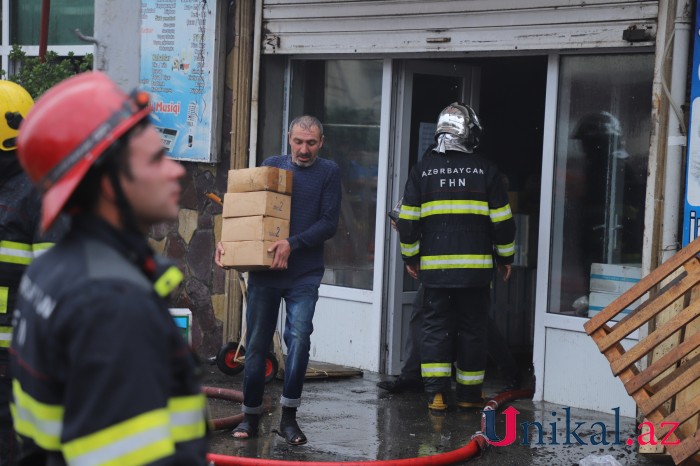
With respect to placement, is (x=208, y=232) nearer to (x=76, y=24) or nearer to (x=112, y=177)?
(x=76, y=24)

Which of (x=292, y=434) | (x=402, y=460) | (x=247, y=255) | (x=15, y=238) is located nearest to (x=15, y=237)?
(x=15, y=238)

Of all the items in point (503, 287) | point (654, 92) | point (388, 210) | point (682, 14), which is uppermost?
point (682, 14)

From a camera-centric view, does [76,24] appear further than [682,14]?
Yes

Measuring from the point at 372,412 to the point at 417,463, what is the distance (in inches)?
67.6

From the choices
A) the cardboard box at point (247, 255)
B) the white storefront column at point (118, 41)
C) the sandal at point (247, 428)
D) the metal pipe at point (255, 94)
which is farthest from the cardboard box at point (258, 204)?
the metal pipe at point (255, 94)

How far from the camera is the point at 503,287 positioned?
9.97 m

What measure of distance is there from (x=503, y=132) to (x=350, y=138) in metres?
1.59

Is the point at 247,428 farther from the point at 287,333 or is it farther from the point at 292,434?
the point at 287,333

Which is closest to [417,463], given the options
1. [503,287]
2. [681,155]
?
[681,155]

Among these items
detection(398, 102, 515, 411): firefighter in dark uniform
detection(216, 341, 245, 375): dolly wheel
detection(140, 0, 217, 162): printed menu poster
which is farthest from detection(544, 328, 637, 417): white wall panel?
detection(140, 0, 217, 162): printed menu poster

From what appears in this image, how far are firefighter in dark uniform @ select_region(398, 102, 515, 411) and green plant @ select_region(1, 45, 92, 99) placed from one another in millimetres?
3693

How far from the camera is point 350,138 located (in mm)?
9414

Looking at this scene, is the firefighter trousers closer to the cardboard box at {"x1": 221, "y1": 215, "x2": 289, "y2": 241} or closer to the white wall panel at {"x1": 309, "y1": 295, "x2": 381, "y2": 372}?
the white wall panel at {"x1": 309, "y1": 295, "x2": 381, "y2": 372}

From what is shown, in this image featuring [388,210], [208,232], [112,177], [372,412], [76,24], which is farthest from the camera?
[76,24]
